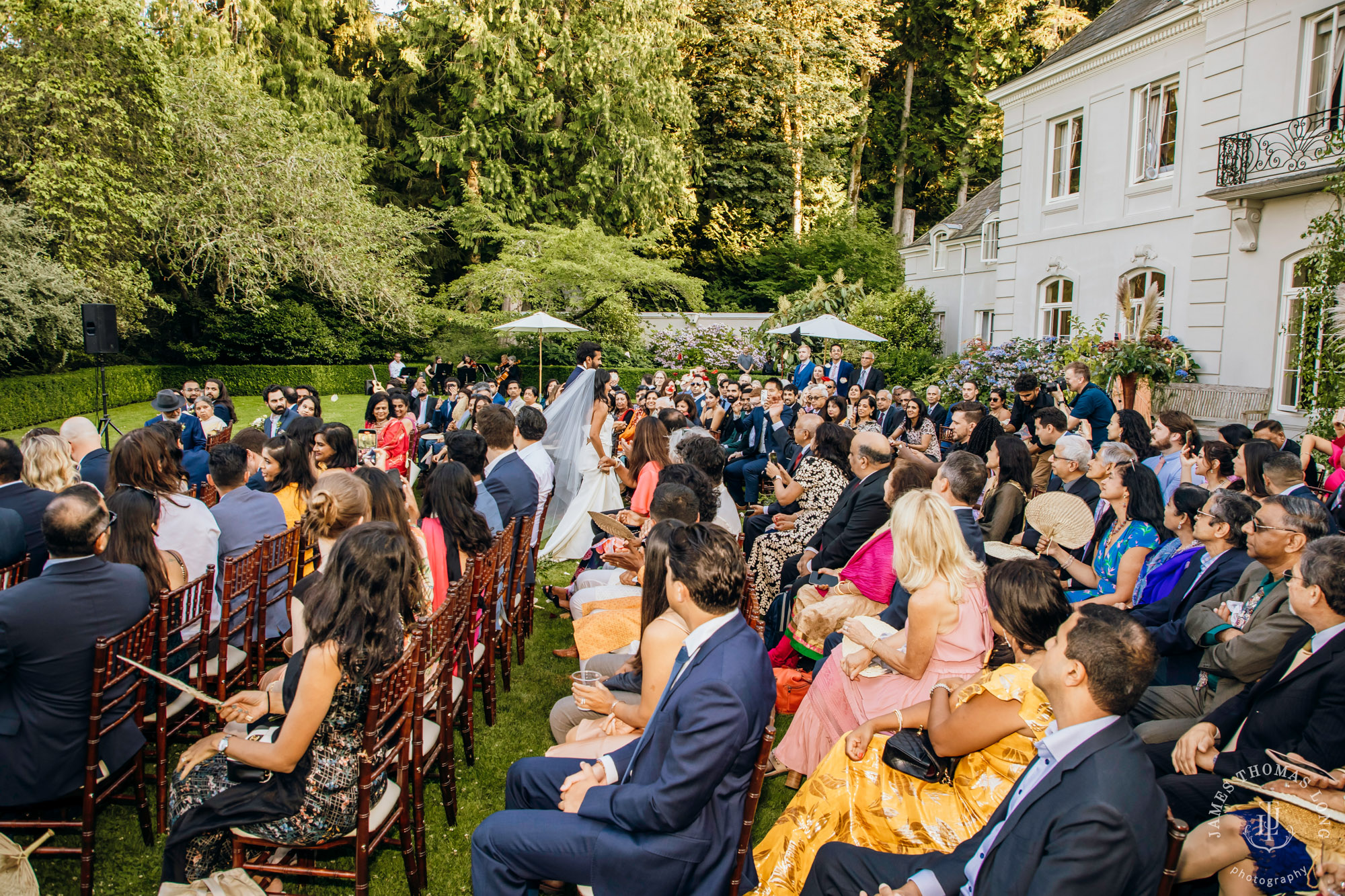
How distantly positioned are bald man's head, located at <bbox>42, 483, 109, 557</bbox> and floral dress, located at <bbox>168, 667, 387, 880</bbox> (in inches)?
40.5

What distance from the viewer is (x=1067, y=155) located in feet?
50.1

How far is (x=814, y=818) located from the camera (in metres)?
3.05

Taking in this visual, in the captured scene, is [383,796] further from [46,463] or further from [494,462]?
[46,463]

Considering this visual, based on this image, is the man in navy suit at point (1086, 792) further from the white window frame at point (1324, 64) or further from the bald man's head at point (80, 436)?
the white window frame at point (1324, 64)

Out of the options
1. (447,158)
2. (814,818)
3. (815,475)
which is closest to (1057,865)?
(814,818)

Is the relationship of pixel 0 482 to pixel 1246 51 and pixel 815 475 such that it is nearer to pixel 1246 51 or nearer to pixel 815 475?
pixel 815 475

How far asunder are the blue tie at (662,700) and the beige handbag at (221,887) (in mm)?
1225

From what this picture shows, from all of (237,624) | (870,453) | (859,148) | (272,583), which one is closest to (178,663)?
(237,624)

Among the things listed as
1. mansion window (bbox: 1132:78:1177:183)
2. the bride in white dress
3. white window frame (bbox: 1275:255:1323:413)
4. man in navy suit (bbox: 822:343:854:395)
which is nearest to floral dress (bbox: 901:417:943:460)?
man in navy suit (bbox: 822:343:854:395)

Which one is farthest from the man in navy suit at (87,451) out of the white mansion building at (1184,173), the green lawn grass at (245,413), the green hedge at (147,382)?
the green hedge at (147,382)

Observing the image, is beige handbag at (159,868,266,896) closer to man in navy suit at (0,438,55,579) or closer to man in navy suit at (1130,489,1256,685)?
man in navy suit at (0,438,55,579)

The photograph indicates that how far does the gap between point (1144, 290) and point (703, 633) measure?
45.4 ft

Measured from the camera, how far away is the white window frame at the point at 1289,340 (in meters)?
10.7

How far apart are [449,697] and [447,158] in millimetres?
25745
